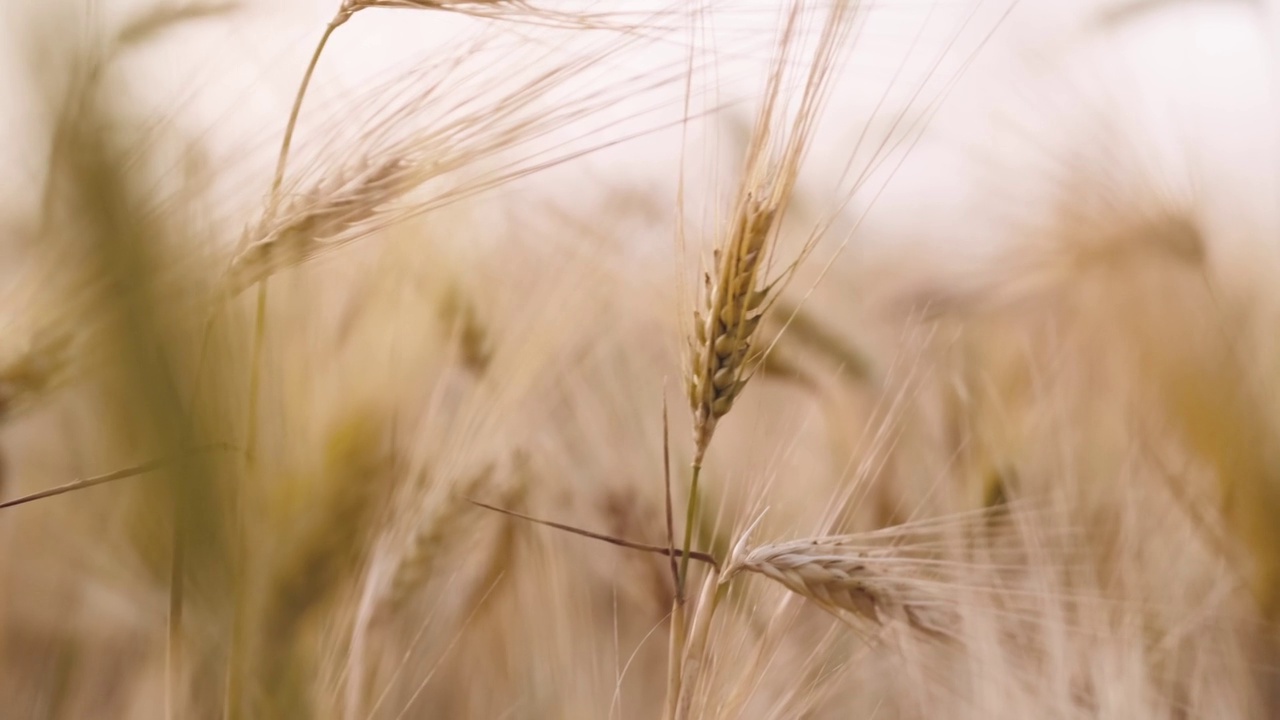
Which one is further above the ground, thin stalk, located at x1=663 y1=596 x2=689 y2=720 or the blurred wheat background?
the blurred wheat background

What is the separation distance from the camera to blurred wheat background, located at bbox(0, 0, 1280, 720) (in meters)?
0.45

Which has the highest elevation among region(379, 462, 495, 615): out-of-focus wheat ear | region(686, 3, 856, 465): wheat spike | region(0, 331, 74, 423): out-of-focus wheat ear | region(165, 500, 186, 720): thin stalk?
region(686, 3, 856, 465): wheat spike

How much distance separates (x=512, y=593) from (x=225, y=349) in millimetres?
244

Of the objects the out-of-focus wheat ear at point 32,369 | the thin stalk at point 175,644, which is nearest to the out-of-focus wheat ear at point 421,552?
the thin stalk at point 175,644

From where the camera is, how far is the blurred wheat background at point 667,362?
1.46ft

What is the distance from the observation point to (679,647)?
16.2 inches

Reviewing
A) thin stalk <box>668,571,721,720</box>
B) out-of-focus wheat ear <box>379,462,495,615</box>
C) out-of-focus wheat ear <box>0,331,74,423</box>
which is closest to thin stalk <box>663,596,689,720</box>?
thin stalk <box>668,571,721,720</box>

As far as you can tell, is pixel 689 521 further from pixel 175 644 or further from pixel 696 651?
pixel 175 644

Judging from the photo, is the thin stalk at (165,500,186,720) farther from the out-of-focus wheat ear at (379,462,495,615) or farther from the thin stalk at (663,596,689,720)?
the thin stalk at (663,596,689,720)

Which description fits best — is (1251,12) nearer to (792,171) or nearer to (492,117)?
(792,171)

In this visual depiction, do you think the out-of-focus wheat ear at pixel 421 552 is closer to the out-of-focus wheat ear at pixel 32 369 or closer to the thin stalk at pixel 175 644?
the thin stalk at pixel 175 644

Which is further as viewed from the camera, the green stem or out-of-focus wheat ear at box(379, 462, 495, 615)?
out-of-focus wheat ear at box(379, 462, 495, 615)

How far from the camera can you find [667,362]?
1.86 ft

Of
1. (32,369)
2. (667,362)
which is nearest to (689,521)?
(667,362)
